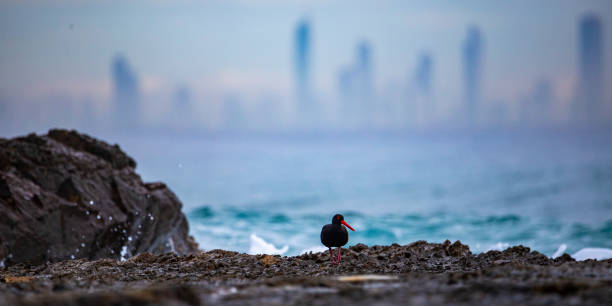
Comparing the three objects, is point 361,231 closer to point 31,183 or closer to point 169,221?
point 169,221

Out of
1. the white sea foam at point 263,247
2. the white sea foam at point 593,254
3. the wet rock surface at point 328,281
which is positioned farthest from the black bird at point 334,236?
the white sea foam at point 263,247

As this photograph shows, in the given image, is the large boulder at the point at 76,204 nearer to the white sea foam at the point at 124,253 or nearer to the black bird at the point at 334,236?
the white sea foam at the point at 124,253

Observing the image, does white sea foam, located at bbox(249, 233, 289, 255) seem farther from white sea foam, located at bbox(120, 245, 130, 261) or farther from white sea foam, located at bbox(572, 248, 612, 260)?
white sea foam, located at bbox(572, 248, 612, 260)

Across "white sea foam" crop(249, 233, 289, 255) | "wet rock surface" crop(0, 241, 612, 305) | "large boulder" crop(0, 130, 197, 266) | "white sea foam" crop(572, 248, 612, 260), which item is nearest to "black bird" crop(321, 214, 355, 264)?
"wet rock surface" crop(0, 241, 612, 305)

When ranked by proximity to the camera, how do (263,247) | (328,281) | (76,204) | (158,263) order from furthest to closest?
(263,247) < (76,204) < (158,263) < (328,281)

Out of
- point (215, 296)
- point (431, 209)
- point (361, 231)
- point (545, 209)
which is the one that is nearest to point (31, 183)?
point (215, 296)

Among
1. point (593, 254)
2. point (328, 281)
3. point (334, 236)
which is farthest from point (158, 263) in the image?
point (593, 254)

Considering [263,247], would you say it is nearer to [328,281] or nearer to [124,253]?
[124,253]
